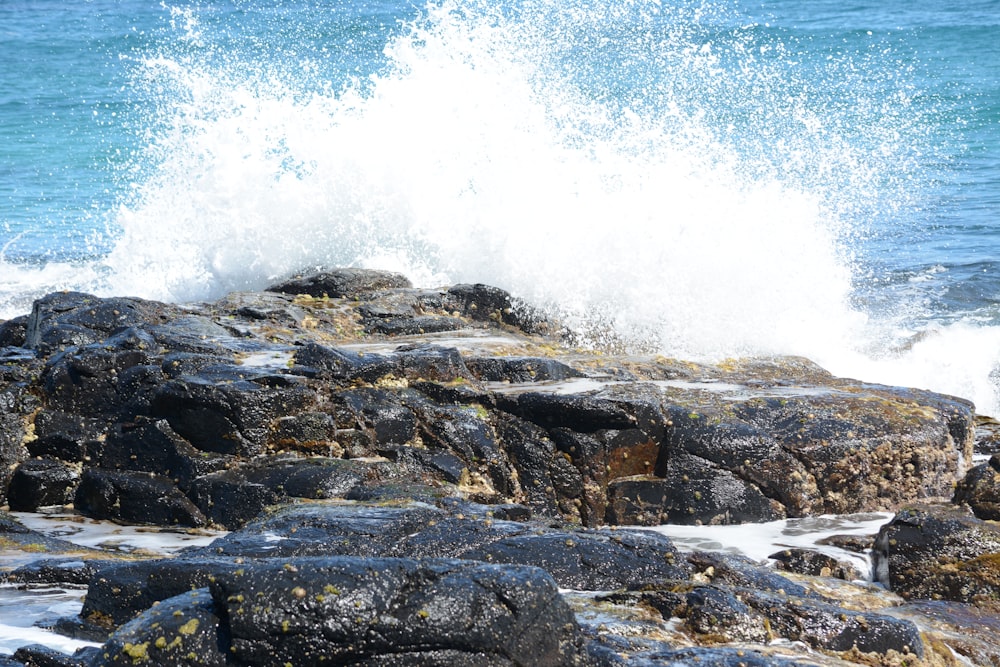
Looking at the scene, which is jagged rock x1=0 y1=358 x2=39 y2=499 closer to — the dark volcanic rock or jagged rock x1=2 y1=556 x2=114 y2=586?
jagged rock x1=2 y1=556 x2=114 y2=586

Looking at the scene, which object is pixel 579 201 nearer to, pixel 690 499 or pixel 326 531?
pixel 690 499

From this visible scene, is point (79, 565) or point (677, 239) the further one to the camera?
point (677, 239)

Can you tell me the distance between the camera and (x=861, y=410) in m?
6.33

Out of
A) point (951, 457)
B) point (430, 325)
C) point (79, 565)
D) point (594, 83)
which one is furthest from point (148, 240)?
point (594, 83)

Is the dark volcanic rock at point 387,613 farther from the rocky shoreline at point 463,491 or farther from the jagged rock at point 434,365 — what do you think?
the jagged rock at point 434,365

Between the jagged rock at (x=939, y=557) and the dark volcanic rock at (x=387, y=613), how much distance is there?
2537mm

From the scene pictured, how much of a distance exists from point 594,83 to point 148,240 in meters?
11.4

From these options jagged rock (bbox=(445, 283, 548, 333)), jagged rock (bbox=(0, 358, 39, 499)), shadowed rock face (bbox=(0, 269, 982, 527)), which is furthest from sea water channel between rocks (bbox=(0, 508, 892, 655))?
jagged rock (bbox=(445, 283, 548, 333))

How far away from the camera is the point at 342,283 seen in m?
9.27

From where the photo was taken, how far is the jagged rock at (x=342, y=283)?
363 inches

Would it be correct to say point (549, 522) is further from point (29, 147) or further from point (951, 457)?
point (29, 147)

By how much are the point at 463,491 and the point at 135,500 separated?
169 centimetres

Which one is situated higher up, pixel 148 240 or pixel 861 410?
pixel 148 240

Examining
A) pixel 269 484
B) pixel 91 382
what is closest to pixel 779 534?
pixel 269 484
